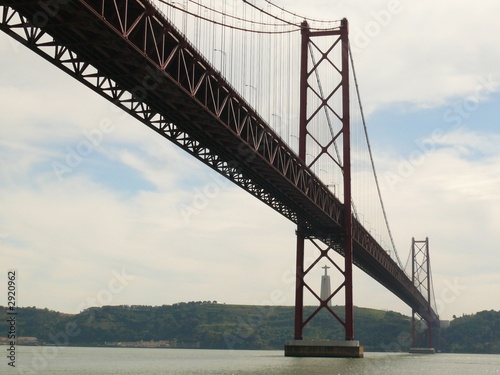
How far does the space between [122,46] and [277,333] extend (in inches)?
5978

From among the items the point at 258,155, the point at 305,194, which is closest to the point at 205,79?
the point at 258,155

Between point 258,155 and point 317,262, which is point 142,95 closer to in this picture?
point 258,155

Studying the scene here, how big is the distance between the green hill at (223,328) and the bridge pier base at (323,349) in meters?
103

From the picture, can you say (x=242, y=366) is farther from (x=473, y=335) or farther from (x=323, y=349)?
(x=473, y=335)

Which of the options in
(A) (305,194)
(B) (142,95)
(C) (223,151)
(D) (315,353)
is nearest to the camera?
(B) (142,95)

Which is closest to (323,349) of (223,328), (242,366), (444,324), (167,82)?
(242,366)

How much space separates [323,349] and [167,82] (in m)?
30.0

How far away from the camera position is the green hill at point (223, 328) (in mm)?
165125

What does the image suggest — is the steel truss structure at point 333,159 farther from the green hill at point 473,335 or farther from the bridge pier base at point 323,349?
the green hill at point 473,335

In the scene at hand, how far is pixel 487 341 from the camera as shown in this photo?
174 meters

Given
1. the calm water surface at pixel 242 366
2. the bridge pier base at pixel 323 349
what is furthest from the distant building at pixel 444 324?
the bridge pier base at pixel 323 349

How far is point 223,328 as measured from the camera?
18038cm

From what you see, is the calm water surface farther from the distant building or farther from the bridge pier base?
the distant building

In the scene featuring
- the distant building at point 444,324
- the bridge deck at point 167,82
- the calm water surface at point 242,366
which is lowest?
the calm water surface at point 242,366
